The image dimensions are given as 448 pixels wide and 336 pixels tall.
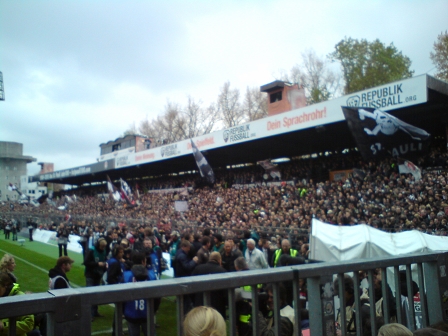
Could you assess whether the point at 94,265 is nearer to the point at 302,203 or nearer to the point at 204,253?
the point at 204,253

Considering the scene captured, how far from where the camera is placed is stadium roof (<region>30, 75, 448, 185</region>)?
1559 centimetres

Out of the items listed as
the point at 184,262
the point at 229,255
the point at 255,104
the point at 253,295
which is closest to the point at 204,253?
the point at 184,262

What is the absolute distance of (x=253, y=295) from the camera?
2.04 meters

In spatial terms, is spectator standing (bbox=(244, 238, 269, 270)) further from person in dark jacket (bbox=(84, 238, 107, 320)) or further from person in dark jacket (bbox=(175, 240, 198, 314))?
person in dark jacket (bbox=(84, 238, 107, 320))

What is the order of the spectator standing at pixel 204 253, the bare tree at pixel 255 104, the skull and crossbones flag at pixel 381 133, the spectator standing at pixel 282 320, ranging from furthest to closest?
the bare tree at pixel 255 104 < the skull and crossbones flag at pixel 381 133 < the spectator standing at pixel 204 253 < the spectator standing at pixel 282 320

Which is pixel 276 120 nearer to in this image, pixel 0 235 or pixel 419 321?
pixel 419 321

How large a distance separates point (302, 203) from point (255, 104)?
29.6 meters

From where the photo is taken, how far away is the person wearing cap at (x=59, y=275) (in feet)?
18.4

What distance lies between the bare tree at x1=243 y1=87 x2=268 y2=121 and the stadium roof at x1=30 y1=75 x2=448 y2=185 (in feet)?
42.4

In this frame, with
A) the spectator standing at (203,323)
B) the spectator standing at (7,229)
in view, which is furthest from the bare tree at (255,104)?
the spectator standing at (203,323)

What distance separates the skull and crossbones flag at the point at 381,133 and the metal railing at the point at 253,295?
13.2m

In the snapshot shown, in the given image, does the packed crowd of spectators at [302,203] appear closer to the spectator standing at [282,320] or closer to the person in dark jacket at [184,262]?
the person in dark jacket at [184,262]

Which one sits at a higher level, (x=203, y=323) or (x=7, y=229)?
(x=203, y=323)

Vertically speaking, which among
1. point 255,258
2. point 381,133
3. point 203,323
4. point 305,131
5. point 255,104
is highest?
point 255,104
